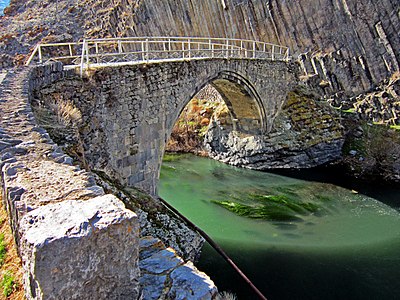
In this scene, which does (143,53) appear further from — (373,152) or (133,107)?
(373,152)

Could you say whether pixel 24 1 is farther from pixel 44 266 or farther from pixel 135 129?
pixel 44 266

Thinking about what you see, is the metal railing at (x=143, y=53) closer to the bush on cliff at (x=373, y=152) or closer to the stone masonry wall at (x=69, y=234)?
the stone masonry wall at (x=69, y=234)

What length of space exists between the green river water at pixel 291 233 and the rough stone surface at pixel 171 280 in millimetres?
6798

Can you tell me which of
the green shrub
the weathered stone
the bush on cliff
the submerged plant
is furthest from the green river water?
the green shrub

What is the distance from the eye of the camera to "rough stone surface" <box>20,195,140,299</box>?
2.80m

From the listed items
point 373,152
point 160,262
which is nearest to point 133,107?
point 160,262

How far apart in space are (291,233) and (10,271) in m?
11.7

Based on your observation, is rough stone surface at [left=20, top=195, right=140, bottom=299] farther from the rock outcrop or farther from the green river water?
the rock outcrop

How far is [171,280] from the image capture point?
393 cm

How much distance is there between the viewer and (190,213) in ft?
50.3

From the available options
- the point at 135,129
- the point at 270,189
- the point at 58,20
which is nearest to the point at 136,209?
the point at 135,129

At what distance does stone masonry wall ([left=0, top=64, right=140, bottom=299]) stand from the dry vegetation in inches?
8.6

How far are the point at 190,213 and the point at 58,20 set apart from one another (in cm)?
2983

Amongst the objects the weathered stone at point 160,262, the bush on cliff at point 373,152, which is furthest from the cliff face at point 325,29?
the weathered stone at point 160,262
